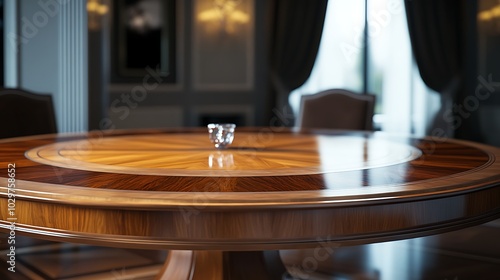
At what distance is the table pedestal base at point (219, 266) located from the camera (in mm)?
1405

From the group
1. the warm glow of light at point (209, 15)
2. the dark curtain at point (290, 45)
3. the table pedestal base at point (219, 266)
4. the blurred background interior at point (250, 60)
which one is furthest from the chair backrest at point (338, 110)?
the warm glow of light at point (209, 15)

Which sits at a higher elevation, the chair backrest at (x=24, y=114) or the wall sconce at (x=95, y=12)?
the wall sconce at (x=95, y=12)

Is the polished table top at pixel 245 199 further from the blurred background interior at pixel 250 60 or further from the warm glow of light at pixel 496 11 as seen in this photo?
the warm glow of light at pixel 496 11

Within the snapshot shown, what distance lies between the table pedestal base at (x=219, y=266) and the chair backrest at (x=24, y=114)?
107 centimetres

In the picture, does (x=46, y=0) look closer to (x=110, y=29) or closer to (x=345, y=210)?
(x=110, y=29)

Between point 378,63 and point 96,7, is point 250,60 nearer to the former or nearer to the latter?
point 378,63

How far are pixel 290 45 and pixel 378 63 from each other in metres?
0.72

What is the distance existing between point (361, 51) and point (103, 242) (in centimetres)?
397

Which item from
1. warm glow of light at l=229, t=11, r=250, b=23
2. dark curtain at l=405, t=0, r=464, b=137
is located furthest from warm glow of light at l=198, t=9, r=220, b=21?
dark curtain at l=405, t=0, r=464, b=137

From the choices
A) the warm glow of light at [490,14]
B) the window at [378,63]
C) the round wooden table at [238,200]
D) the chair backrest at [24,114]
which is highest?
the warm glow of light at [490,14]

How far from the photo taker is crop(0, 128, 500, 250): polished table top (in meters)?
0.90

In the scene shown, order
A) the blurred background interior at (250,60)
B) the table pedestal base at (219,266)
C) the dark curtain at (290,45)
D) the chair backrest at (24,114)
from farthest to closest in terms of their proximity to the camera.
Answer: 1. the dark curtain at (290,45)
2. the blurred background interior at (250,60)
3. the chair backrest at (24,114)
4. the table pedestal base at (219,266)

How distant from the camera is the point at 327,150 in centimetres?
167

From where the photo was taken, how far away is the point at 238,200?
913 millimetres
